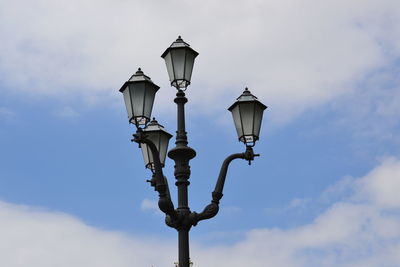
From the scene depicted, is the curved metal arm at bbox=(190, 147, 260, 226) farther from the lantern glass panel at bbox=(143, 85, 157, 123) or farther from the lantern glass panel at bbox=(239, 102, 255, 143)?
the lantern glass panel at bbox=(143, 85, 157, 123)

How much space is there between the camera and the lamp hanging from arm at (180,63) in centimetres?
1012

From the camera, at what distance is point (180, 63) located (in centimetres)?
1012

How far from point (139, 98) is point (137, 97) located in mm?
29

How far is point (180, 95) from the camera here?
10.3 metres

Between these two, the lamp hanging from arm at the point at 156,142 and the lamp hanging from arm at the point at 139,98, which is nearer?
the lamp hanging from arm at the point at 139,98

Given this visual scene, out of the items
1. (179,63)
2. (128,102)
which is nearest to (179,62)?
(179,63)

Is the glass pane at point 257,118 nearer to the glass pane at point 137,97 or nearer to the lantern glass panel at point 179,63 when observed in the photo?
the lantern glass panel at point 179,63

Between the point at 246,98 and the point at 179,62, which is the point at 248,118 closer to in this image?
the point at 246,98

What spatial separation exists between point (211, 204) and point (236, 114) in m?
1.26

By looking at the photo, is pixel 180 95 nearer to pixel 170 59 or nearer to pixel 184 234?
pixel 170 59

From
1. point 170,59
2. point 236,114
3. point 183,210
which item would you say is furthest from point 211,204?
point 170,59

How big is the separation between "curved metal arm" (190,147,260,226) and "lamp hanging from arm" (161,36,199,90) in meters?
1.18

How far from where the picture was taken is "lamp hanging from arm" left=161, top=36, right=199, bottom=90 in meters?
10.1

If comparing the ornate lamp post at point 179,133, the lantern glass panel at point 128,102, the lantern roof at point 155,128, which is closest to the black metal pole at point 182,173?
the ornate lamp post at point 179,133
